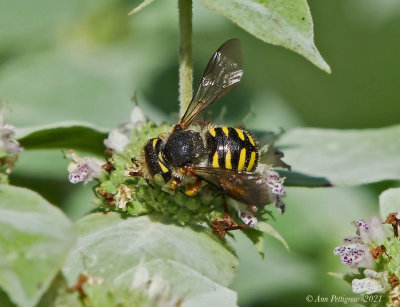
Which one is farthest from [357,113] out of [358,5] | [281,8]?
[281,8]

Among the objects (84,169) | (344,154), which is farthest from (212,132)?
(344,154)

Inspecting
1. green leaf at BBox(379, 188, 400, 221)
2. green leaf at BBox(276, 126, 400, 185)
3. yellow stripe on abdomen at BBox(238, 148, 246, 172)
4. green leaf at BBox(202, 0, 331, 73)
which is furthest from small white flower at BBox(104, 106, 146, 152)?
green leaf at BBox(379, 188, 400, 221)

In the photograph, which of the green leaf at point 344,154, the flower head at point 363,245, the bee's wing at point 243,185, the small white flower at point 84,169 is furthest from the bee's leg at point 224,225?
the green leaf at point 344,154

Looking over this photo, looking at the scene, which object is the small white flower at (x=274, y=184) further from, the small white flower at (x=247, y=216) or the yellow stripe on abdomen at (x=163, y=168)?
the yellow stripe on abdomen at (x=163, y=168)

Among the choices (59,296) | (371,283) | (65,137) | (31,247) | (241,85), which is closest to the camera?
(31,247)

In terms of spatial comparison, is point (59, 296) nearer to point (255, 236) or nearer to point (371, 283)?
point (255, 236)

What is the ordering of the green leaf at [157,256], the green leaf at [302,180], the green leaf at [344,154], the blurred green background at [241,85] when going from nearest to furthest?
1. the green leaf at [157,256]
2. the green leaf at [302,180]
3. the green leaf at [344,154]
4. the blurred green background at [241,85]

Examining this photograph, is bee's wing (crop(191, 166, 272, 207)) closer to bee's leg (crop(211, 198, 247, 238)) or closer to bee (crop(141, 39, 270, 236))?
bee (crop(141, 39, 270, 236))
